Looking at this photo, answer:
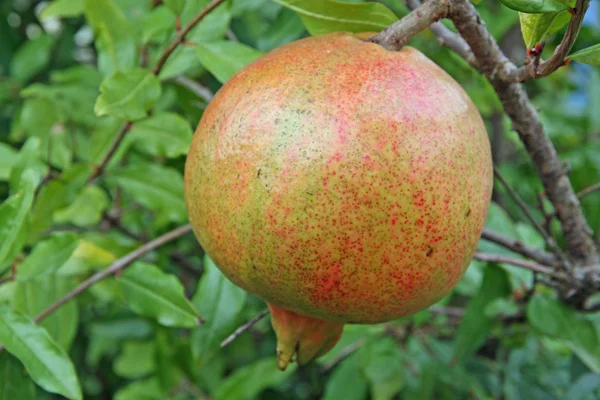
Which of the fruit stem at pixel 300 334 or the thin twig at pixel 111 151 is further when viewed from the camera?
the thin twig at pixel 111 151

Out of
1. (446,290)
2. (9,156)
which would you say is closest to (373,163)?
(446,290)

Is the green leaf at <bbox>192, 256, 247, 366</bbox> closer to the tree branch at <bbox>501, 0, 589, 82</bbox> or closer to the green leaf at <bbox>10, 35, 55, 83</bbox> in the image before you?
the tree branch at <bbox>501, 0, 589, 82</bbox>

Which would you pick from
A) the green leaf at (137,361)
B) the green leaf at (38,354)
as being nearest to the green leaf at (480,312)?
the green leaf at (38,354)

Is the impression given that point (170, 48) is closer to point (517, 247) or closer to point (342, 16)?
point (342, 16)

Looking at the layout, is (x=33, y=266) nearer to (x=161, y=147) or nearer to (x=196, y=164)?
(x=161, y=147)

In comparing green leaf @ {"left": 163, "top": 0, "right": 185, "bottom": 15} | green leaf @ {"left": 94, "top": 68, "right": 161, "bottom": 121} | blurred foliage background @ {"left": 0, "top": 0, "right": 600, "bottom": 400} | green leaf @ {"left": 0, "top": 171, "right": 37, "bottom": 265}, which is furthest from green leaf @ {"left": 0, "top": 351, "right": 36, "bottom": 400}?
green leaf @ {"left": 163, "top": 0, "right": 185, "bottom": 15}

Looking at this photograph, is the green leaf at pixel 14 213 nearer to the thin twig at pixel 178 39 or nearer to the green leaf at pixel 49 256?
the green leaf at pixel 49 256

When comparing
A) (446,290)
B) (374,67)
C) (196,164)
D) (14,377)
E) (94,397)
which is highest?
(374,67)

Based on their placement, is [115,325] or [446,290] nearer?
[446,290]
